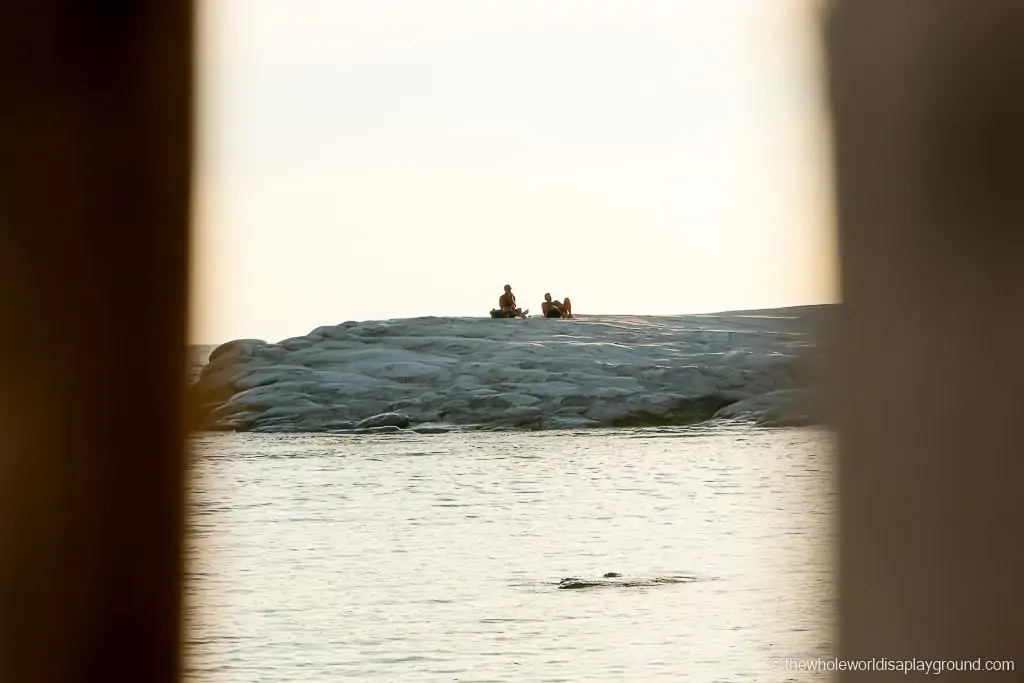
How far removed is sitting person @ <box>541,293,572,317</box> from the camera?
2784 centimetres

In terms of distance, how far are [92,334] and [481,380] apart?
2318 centimetres

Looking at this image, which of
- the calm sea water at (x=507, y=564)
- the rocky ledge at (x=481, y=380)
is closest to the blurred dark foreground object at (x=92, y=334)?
the calm sea water at (x=507, y=564)

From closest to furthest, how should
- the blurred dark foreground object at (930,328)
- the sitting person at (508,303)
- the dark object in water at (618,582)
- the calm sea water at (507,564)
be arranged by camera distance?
the blurred dark foreground object at (930,328) < the calm sea water at (507,564) < the dark object in water at (618,582) < the sitting person at (508,303)

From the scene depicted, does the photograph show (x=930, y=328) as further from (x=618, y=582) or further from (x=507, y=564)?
(x=507, y=564)

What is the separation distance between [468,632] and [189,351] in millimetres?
7233

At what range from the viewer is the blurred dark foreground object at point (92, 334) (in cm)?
110

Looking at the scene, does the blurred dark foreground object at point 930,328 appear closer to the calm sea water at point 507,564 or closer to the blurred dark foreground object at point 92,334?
the calm sea water at point 507,564

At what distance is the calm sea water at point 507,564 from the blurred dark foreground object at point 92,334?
0.05 m

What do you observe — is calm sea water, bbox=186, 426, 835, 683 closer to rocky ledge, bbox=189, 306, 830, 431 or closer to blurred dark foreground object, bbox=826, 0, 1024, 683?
blurred dark foreground object, bbox=826, 0, 1024, 683

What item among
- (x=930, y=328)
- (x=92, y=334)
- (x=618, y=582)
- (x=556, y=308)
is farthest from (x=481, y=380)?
(x=930, y=328)

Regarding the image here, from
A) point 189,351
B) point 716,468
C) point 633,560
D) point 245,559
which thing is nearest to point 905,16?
point 189,351

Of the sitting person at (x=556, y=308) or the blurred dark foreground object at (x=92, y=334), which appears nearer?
the blurred dark foreground object at (x=92, y=334)

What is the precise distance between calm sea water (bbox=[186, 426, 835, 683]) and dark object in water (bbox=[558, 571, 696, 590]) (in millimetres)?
124

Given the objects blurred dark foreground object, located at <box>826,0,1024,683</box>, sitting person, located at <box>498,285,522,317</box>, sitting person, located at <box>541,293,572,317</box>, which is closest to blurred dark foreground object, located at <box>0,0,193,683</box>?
blurred dark foreground object, located at <box>826,0,1024,683</box>
